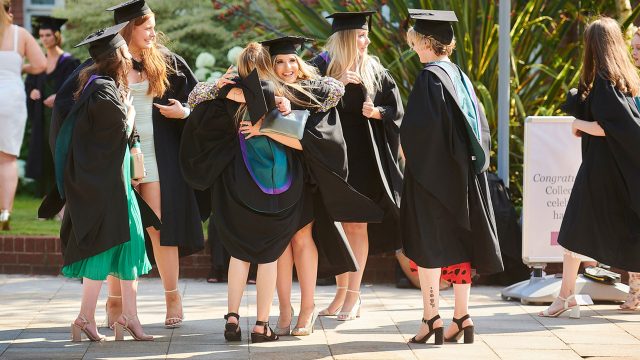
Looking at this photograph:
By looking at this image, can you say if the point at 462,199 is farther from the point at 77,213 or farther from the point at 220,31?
the point at 220,31

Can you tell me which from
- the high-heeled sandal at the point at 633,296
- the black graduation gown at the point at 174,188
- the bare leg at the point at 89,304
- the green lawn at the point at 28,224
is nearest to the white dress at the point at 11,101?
the green lawn at the point at 28,224

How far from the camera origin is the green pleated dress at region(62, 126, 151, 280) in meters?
6.20

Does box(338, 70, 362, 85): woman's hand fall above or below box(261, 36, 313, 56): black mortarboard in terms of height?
below

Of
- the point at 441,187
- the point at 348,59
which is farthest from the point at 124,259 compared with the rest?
the point at 348,59

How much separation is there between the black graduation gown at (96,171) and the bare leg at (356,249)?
164 centimetres

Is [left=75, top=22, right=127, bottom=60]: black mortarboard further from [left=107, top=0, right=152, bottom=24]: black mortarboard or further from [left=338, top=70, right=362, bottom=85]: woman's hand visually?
[left=338, top=70, right=362, bottom=85]: woman's hand

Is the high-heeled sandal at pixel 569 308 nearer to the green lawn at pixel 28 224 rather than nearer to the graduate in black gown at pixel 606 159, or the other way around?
the graduate in black gown at pixel 606 159

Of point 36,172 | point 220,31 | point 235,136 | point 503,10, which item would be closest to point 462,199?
point 235,136

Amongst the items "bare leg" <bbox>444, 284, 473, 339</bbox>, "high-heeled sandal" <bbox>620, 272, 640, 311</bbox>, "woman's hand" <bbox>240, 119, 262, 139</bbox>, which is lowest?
"high-heeled sandal" <bbox>620, 272, 640, 311</bbox>

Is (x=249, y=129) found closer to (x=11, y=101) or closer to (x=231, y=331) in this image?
(x=231, y=331)

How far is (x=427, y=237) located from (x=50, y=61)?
547 centimetres

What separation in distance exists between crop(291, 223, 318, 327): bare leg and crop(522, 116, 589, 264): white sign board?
6.64 feet

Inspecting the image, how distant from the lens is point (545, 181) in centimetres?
809

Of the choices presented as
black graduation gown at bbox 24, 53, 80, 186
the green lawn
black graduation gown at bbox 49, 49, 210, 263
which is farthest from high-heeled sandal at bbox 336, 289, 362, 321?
black graduation gown at bbox 24, 53, 80, 186
